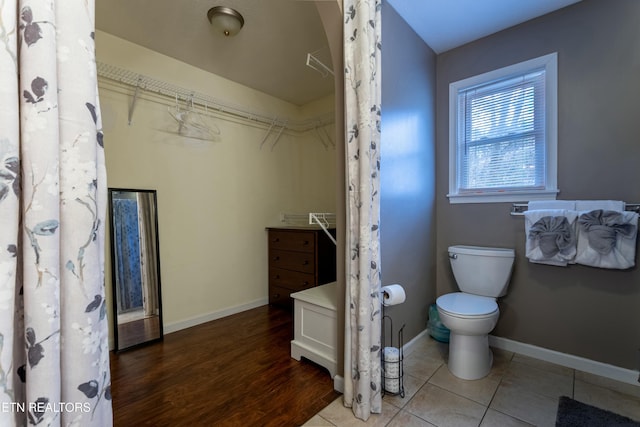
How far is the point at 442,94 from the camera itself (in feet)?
7.91

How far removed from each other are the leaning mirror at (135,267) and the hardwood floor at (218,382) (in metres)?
0.18

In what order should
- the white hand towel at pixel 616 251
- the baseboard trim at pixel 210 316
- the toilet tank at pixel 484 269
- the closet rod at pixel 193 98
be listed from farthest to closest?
the baseboard trim at pixel 210 316 < the closet rod at pixel 193 98 < the toilet tank at pixel 484 269 < the white hand towel at pixel 616 251

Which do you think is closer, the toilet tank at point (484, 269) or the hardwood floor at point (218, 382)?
the hardwood floor at point (218, 382)

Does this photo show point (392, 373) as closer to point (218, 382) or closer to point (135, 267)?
point (218, 382)

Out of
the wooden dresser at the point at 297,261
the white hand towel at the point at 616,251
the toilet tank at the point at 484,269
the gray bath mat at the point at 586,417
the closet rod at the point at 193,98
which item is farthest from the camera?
the wooden dresser at the point at 297,261

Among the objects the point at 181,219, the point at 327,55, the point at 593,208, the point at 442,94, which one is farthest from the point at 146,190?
the point at 593,208

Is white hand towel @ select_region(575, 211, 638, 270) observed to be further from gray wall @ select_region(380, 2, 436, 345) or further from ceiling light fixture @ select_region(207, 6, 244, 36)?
ceiling light fixture @ select_region(207, 6, 244, 36)

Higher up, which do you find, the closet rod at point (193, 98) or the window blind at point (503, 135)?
A: the closet rod at point (193, 98)

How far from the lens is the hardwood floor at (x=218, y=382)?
4.84ft

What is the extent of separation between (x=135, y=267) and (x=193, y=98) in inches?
64.3

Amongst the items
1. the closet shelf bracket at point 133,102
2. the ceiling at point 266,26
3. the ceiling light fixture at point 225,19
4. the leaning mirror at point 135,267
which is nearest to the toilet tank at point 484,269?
the ceiling at point 266,26

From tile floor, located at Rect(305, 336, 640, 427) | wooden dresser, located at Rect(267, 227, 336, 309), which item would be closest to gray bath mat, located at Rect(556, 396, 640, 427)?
tile floor, located at Rect(305, 336, 640, 427)

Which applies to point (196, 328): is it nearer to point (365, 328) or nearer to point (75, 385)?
point (365, 328)

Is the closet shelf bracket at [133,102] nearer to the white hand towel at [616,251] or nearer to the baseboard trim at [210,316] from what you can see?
the baseboard trim at [210,316]
